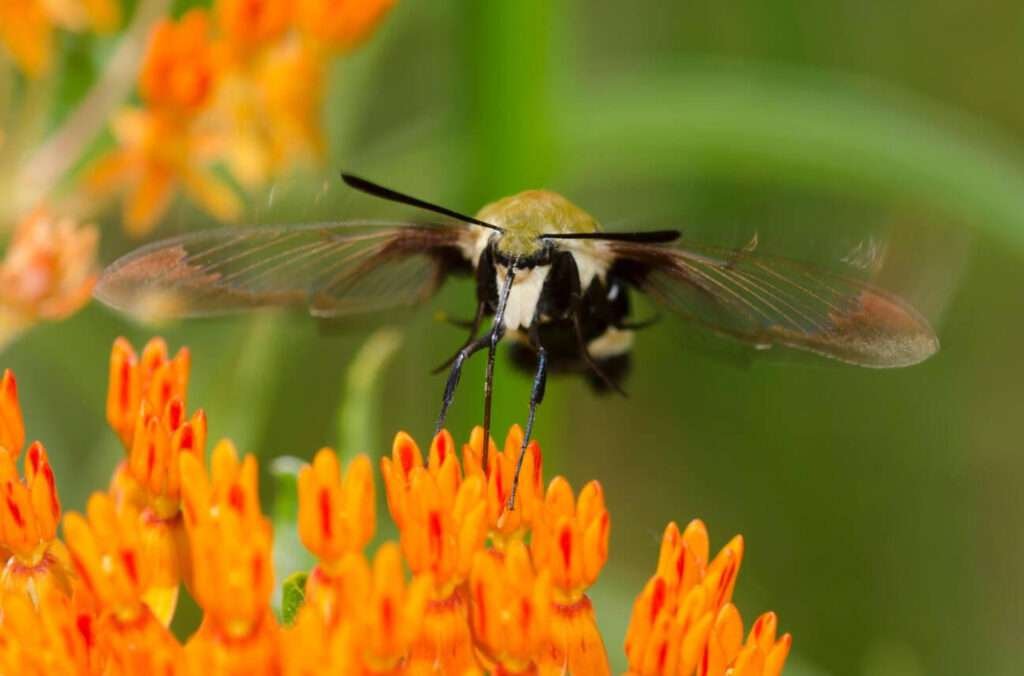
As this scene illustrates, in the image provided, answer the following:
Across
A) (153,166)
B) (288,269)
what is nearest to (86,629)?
(288,269)

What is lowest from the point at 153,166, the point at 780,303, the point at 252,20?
the point at 153,166

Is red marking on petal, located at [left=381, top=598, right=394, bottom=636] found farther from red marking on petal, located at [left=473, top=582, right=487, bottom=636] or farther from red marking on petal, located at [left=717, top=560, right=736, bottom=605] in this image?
red marking on petal, located at [left=717, top=560, right=736, bottom=605]

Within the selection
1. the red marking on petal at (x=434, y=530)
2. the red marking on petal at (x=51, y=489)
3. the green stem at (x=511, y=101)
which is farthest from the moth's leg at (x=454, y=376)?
the green stem at (x=511, y=101)

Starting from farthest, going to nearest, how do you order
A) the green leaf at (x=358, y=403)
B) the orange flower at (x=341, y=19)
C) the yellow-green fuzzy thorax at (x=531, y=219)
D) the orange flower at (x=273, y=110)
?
the orange flower at (x=273, y=110) → the orange flower at (x=341, y=19) → the green leaf at (x=358, y=403) → the yellow-green fuzzy thorax at (x=531, y=219)

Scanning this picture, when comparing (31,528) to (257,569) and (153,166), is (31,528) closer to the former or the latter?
(257,569)

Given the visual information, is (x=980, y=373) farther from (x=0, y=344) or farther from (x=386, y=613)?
(x=386, y=613)

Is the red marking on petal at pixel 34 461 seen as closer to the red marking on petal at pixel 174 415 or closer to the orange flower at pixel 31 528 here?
the orange flower at pixel 31 528
